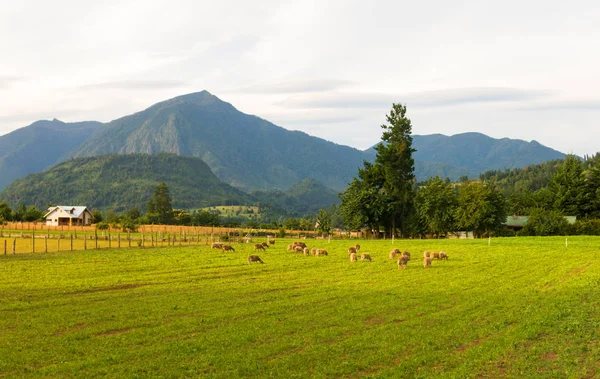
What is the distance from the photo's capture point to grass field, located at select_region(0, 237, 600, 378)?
14.9 metres

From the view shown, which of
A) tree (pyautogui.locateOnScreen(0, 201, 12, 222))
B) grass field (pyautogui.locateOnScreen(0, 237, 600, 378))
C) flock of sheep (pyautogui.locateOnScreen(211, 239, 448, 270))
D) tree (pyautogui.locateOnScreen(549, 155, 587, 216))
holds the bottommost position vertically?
grass field (pyautogui.locateOnScreen(0, 237, 600, 378))

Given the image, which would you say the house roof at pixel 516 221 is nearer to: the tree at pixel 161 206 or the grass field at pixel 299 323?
the tree at pixel 161 206

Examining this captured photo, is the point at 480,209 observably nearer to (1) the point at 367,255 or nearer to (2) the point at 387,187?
(2) the point at 387,187

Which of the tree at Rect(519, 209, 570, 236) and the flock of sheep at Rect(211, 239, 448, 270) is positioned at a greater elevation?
the tree at Rect(519, 209, 570, 236)

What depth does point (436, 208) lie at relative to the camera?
97.6m

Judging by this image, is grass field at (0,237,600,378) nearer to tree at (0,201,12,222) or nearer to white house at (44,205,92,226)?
tree at (0,201,12,222)

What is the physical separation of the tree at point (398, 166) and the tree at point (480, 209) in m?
Result: 8.57

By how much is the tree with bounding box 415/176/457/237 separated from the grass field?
60.7m

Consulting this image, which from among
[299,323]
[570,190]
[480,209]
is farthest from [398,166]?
[299,323]

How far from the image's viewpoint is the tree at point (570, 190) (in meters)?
106

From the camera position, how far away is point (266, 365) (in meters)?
14.9

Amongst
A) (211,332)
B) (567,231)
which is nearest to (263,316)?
(211,332)

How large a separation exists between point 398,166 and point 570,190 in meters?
35.4

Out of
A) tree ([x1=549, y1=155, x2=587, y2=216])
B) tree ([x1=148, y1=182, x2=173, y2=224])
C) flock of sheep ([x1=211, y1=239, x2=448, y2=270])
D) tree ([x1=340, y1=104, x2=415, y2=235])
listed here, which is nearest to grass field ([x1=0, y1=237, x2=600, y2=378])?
flock of sheep ([x1=211, y1=239, x2=448, y2=270])
